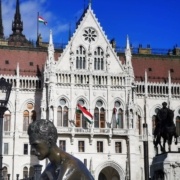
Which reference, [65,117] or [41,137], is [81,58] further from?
[41,137]

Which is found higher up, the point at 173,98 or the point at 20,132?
the point at 173,98

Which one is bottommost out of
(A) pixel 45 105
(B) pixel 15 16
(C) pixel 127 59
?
(A) pixel 45 105

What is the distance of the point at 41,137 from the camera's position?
152 inches

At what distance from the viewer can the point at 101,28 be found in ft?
179

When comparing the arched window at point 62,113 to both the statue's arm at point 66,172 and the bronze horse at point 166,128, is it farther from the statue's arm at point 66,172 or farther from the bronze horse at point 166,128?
the statue's arm at point 66,172

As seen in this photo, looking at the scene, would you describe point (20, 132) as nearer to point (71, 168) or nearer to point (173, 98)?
point (173, 98)

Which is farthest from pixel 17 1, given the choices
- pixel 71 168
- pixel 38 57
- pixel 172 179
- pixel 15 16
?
pixel 71 168

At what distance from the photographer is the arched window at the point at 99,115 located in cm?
5172

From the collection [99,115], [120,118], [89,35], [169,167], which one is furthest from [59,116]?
[169,167]

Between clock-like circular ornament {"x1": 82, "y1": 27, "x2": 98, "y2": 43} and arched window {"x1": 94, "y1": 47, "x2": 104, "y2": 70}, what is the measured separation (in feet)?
4.17

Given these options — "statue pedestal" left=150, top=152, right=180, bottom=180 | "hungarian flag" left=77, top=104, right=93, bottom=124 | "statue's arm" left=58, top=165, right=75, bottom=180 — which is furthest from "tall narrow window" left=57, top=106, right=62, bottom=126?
"statue's arm" left=58, top=165, right=75, bottom=180

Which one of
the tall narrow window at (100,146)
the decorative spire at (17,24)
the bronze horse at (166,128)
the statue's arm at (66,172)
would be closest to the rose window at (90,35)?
the tall narrow window at (100,146)

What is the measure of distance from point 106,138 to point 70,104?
5.41 meters

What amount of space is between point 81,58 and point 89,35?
10.00ft
